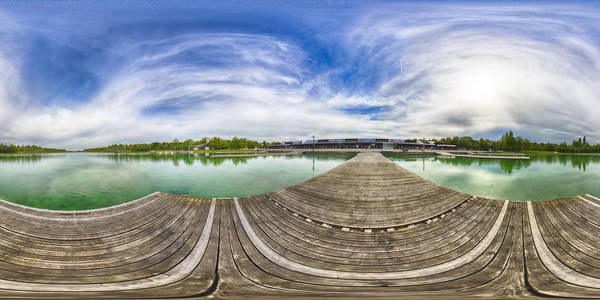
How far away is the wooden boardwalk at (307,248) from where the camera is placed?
207 cm

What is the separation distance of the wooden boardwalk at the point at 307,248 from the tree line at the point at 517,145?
47.2 metres

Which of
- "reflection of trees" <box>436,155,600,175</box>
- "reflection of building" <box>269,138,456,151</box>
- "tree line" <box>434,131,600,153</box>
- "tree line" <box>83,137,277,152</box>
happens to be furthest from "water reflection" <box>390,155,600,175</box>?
"tree line" <box>83,137,277,152</box>

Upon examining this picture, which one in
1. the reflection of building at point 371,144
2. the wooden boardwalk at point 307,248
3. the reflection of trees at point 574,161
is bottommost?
the reflection of trees at point 574,161

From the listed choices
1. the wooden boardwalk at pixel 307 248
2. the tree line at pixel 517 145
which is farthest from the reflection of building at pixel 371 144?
the wooden boardwalk at pixel 307 248

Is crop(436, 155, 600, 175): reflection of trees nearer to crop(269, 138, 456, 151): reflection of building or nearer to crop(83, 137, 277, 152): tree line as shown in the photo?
crop(269, 138, 456, 151): reflection of building

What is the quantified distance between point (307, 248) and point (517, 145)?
53731mm

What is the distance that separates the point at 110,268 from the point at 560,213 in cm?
804

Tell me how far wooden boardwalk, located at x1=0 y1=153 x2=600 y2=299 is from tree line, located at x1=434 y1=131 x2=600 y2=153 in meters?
47.2

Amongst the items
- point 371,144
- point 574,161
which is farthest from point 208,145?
point 574,161

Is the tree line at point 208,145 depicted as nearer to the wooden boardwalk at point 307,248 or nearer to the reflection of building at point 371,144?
the reflection of building at point 371,144

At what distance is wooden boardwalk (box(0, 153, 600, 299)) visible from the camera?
207 cm

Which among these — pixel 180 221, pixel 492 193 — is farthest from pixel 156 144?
pixel 492 193

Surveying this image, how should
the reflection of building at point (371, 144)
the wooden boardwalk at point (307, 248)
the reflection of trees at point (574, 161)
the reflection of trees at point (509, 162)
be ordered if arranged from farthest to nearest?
1. the reflection of building at point (371, 144)
2. the reflection of trees at point (574, 161)
3. the reflection of trees at point (509, 162)
4. the wooden boardwalk at point (307, 248)

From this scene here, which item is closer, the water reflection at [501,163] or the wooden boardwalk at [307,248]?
the wooden boardwalk at [307,248]
